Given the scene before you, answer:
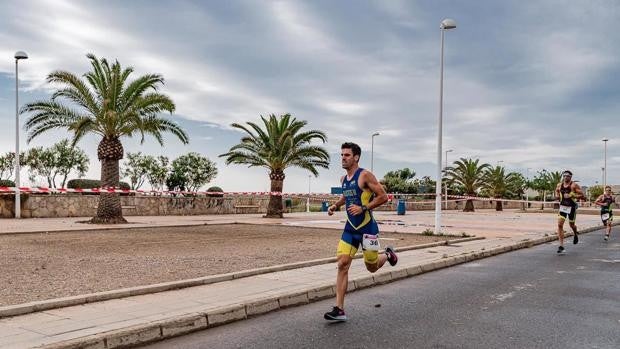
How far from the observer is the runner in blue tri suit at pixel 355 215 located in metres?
6.07

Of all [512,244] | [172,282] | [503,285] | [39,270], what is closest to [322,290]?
[172,282]

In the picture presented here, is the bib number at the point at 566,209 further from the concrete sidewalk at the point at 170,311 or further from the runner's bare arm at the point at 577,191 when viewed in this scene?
the concrete sidewalk at the point at 170,311

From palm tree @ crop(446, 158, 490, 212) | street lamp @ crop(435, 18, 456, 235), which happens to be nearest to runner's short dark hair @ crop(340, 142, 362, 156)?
street lamp @ crop(435, 18, 456, 235)

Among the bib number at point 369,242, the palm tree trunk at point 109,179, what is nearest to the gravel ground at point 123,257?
the bib number at point 369,242

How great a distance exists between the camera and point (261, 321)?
19.9ft

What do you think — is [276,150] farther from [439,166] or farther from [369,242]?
[369,242]

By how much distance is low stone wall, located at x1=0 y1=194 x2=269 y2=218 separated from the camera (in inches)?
985

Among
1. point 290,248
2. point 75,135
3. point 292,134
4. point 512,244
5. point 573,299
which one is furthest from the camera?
point 292,134

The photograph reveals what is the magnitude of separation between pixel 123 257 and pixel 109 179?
12.5m

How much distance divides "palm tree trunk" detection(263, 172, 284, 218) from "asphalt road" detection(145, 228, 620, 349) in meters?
20.0

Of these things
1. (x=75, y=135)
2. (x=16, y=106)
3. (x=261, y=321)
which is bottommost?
(x=261, y=321)

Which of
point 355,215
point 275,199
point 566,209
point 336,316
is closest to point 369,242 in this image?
point 355,215

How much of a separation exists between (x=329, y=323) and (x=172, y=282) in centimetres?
251

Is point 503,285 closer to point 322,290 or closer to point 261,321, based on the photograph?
point 322,290
